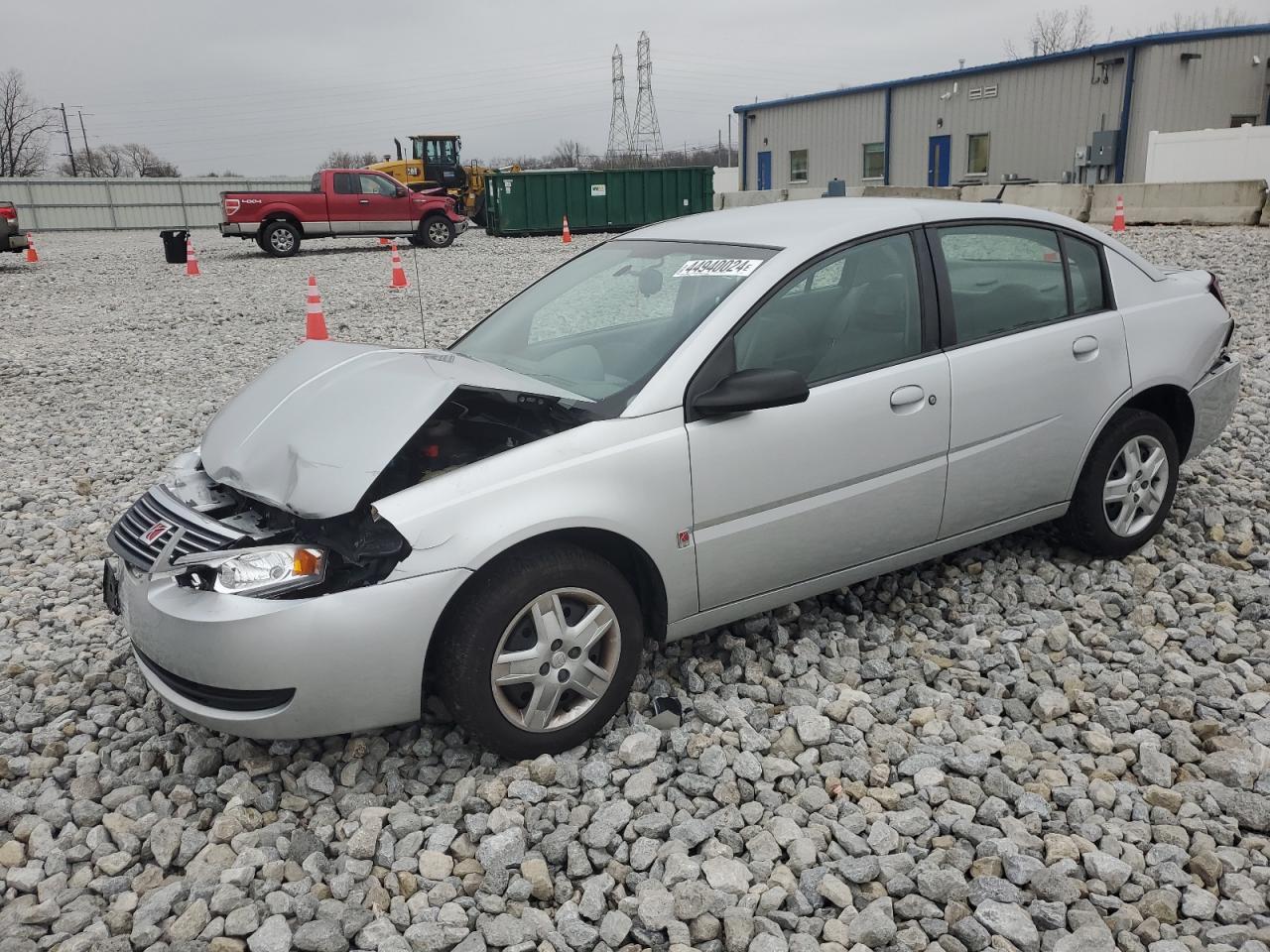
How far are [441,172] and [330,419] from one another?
102ft

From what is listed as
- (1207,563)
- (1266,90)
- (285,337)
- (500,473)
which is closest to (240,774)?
(500,473)

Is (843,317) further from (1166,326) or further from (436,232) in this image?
(436,232)

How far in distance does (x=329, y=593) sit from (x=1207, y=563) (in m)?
3.75

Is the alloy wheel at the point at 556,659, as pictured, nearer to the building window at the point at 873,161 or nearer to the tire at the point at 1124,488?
the tire at the point at 1124,488

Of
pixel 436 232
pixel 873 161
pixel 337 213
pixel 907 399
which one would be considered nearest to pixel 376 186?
pixel 337 213

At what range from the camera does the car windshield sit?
3477 mm

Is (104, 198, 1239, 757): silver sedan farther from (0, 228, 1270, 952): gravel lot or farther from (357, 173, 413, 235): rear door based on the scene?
(357, 173, 413, 235): rear door

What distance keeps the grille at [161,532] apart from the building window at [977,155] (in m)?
34.1

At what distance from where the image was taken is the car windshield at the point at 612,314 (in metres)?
3.48

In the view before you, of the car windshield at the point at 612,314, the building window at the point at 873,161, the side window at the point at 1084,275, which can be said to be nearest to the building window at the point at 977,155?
the building window at the point at 873,161

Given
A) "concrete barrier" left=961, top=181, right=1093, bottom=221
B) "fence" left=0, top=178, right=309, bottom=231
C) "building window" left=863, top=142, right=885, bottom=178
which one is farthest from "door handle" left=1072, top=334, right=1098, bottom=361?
"fence" left=0, top=178, right=309, bottom=231

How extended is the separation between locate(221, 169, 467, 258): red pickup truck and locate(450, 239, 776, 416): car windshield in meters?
18.9

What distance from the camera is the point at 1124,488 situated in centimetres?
436

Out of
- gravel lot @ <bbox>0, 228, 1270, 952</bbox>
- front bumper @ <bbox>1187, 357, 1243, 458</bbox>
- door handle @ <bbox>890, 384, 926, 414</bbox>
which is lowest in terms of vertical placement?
gravel lot @ <bbox>0, 228, 1270, 952</bbox>
